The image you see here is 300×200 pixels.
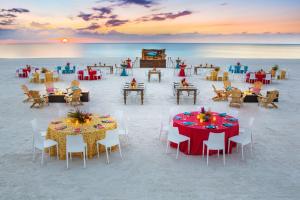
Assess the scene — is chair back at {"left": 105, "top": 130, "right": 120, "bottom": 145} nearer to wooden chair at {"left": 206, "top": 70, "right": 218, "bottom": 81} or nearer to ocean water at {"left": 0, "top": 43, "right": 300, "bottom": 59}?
wooden chair at {"left": 206, "top": 70, "right": 218, "bottom": 81}

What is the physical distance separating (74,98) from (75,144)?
21.6 ft

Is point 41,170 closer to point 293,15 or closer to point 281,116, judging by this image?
point 281,116

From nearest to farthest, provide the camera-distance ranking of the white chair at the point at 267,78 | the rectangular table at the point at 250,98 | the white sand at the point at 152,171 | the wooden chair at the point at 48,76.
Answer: the white sand at the point at 152,171 < the rectangular table at the point at 250,98 < the wooden chair at the point at 48,76 < the white chair at the point at 267,78

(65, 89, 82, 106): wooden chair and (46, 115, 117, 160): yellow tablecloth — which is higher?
(65, 89, 82, 106): wooden chair

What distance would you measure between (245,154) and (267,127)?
2871mm

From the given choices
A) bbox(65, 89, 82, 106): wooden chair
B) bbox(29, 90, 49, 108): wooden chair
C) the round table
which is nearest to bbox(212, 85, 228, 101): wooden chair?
the round table

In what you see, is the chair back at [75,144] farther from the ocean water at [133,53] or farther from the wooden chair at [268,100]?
the ocean water at [133,53]

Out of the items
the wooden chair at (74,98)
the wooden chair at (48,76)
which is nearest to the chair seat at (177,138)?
the wooden chair at (74,98)

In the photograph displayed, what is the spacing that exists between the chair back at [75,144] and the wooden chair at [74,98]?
6.46m

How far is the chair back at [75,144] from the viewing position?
22.3 ft

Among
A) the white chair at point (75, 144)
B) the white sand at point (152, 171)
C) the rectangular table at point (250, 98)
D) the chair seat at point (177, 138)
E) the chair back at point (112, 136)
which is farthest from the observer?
the rectangular table at point (250, 98)

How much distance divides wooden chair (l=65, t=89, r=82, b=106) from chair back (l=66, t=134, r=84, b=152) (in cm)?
646

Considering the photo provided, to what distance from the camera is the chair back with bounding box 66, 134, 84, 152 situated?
6797 millimetres

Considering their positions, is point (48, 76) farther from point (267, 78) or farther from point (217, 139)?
point (217, 139)
